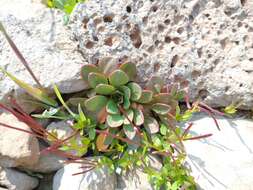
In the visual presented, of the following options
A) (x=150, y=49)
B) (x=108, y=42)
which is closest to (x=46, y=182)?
(x=108, y=42)

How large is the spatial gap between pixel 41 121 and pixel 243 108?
139cm

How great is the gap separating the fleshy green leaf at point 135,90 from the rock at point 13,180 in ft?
2.92

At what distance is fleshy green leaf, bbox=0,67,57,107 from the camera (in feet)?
7.84

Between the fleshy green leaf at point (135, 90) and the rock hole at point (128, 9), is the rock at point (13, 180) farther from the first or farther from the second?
the rock hole at point (128, 9)

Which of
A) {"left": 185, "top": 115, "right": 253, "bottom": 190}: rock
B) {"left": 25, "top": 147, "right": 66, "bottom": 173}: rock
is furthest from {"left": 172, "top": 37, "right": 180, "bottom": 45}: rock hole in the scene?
{"left": 25, "top": 147, "right": 66, "bottom": 173}: rock

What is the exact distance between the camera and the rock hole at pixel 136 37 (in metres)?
2.66

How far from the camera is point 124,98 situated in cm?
260

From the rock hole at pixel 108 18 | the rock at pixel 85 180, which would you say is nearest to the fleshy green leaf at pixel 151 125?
the rock at pixel 85 180

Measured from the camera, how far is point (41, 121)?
2.71m

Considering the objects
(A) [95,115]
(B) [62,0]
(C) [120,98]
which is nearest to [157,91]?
(C) [120,98]

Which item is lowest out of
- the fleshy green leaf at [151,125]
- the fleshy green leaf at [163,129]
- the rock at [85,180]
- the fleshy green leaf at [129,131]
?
the rock at [85,180]

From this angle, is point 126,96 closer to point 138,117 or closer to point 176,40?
point 138,117

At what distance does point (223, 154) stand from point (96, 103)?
0.88 meters

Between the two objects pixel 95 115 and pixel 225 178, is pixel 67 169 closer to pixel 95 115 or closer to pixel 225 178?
pixel 95 115
